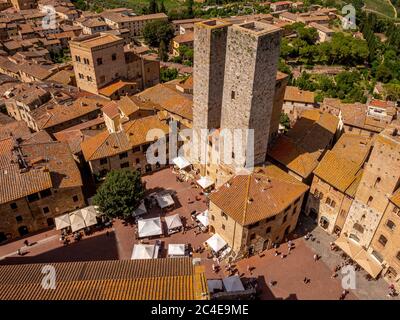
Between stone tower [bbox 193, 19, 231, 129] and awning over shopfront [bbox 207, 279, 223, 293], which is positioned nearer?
awning over shopfront [bbox 207, 279, 223, 293]

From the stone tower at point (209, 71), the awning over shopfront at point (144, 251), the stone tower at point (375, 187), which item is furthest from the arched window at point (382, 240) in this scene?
the awning over shopfront at point (144, 251)

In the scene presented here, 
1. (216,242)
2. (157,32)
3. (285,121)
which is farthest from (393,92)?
(157,32)

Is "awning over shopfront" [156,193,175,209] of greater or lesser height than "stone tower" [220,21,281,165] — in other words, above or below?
below

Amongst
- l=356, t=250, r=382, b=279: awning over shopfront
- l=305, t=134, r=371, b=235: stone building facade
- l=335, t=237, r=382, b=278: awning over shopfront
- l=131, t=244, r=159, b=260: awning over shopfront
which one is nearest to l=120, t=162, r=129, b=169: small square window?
l=131, t=244, r=159, b=260: awning over shopfront

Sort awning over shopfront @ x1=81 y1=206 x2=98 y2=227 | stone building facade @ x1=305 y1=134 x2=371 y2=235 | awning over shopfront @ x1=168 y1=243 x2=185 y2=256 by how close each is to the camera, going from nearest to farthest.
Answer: awning over shopfront @ x1=168 y1=243 x2=185 y2=256 < stone building facade @ x1=305 y1=134 x2=371 y2=235 < awning over shopfront @ x1=81 y1=206 x2=98 y2=227

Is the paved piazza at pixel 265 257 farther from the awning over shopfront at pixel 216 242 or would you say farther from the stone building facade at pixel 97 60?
the stone building facade at pixel 97 60

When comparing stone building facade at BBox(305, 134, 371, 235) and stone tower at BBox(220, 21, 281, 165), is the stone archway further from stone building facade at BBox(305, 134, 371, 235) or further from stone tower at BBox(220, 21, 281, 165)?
stone building facade at BBox(305, 134, 371, 235)
